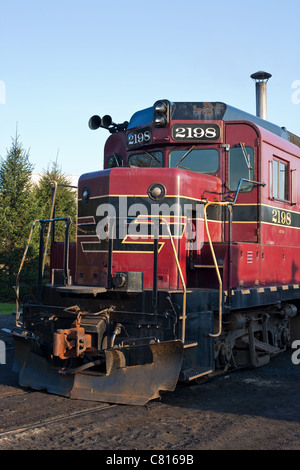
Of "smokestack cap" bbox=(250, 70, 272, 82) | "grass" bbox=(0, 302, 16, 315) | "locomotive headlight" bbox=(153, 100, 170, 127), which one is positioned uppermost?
"smokestack cap" bbox=(250, 70, 272, 82)

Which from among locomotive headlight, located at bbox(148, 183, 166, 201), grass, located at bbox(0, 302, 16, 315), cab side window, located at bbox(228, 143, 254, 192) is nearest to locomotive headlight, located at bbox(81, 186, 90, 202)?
locomotive headlight, located at bbox(148, 183, 166, 201)

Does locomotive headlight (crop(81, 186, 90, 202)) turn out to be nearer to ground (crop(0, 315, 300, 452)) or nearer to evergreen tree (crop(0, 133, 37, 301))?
ground (crop(0, 315, 300, 452))

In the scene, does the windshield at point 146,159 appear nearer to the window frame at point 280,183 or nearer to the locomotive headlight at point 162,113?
the locomotive headlight at point 162,113

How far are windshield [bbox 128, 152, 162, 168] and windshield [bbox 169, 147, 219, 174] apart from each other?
0.92ft

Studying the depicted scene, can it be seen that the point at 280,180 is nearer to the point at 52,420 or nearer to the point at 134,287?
the point at 134,287

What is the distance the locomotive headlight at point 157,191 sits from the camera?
6.05 meters

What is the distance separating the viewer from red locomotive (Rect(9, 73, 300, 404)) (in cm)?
559

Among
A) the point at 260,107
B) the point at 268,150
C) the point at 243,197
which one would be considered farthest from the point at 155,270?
the point at 260,107

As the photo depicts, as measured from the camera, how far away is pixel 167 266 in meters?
6.19

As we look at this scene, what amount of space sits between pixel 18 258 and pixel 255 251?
10881 millimetres

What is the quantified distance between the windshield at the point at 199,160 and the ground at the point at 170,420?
120 inches

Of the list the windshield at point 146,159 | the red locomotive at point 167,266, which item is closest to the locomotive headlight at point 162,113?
the red locomotive at point 167,266

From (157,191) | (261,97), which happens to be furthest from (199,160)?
(261,97)
